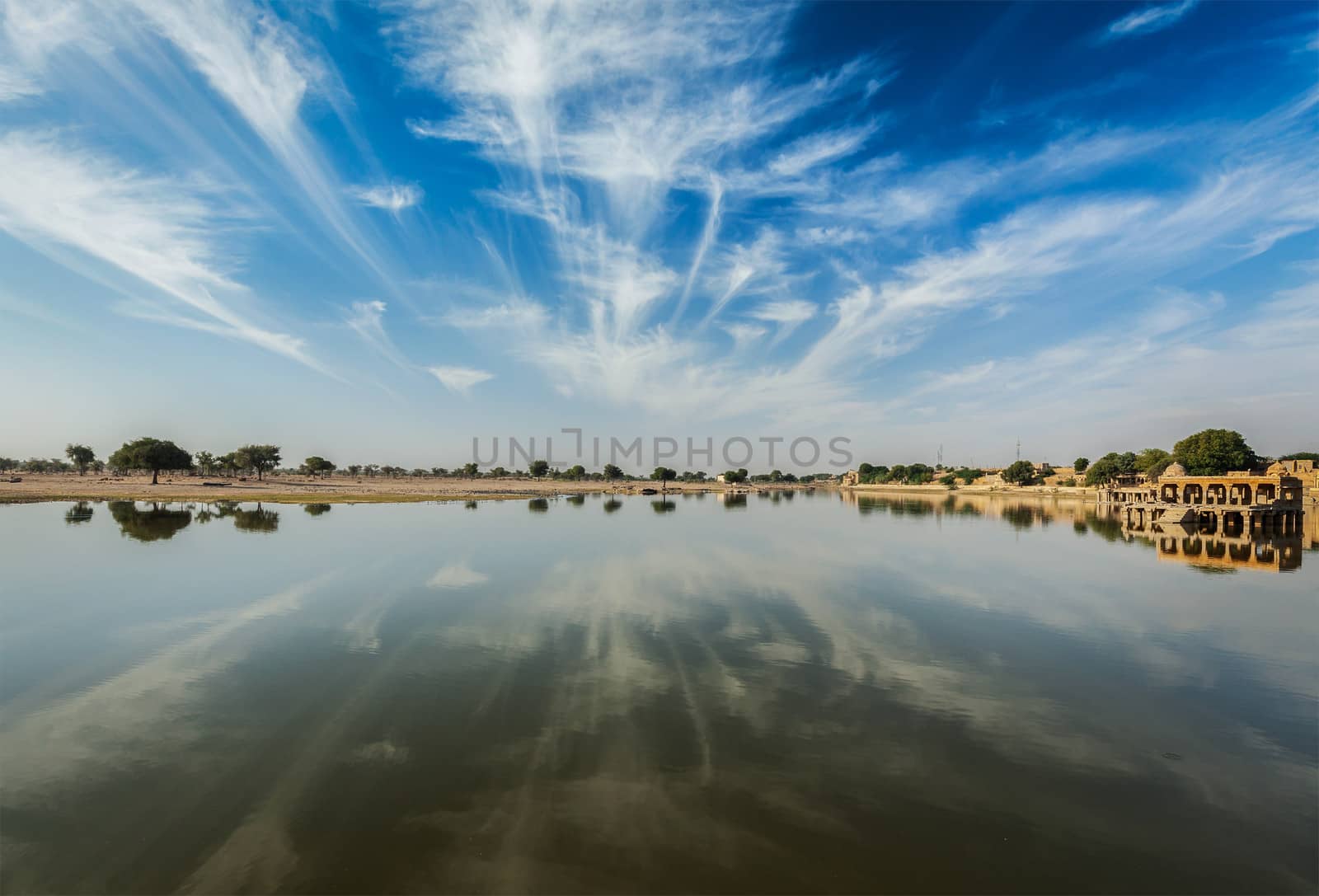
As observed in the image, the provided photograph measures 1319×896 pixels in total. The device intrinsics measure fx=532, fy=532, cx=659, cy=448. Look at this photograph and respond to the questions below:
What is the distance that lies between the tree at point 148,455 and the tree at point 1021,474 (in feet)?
781

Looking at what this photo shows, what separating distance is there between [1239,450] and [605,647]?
132539mm

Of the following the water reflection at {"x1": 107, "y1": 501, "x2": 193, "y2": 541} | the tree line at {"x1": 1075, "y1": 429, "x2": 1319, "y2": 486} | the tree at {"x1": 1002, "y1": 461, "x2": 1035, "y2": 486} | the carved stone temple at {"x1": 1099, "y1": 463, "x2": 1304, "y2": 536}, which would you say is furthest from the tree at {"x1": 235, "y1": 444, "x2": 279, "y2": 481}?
the tree at {"x1": 1002, "y1": 461, "x2": 1035, "y2": 486}

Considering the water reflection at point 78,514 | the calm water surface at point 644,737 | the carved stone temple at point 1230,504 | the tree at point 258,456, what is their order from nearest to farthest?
the calm water surface at point 644,737 < the water reflection at point 78,514 < the carved stone temple at point 1230,504 < the tree at point 258,456

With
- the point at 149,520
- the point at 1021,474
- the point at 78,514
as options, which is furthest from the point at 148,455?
the point at 1021,474

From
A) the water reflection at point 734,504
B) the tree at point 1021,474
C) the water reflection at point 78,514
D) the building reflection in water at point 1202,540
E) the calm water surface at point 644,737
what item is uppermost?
the tree at point 1021,474

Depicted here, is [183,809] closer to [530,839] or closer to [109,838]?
[109,838]

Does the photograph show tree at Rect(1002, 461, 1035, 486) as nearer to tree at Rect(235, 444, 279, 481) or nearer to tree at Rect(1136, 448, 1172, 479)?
tree at Rect(1136, 448, 1172, 479)

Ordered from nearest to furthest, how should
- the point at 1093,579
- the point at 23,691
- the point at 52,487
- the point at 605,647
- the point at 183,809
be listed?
the point at 183,809, the point at 23,691, the point at 605,647, the point at 1093,579, the point at 52,487

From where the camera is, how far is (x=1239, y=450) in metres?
95.7

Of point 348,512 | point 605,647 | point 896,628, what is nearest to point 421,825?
point 605,647

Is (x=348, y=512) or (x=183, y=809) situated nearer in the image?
(x=183, y=809)

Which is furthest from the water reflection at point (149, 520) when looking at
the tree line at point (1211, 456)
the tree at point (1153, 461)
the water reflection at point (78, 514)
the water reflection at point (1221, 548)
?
the tree at point (1153, 461)

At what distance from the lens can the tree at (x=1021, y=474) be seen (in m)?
186

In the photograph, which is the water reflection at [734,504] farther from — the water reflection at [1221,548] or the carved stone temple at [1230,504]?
the carved stone temple at [1230,504]
